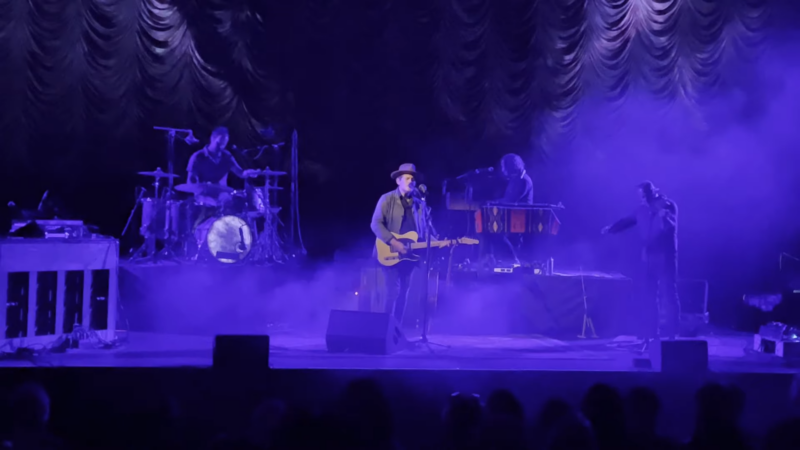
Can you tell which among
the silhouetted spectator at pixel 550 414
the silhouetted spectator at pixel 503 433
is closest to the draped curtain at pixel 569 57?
the silhouetted spectator at pixel 550 414

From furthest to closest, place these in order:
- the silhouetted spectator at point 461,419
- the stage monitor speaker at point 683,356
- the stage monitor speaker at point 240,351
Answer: the stage monitor speaker at point 683,356 < the stage monitor speaker at point 240,351 < the silhouetted spectator at point 461,419

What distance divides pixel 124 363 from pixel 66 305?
2.36 meters

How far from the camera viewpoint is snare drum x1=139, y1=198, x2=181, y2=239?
1089 cm

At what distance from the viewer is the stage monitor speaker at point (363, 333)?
7449 millimetres

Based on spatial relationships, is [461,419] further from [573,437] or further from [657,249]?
[657,249]

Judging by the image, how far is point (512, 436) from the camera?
3.54 meters

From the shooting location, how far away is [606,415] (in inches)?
171

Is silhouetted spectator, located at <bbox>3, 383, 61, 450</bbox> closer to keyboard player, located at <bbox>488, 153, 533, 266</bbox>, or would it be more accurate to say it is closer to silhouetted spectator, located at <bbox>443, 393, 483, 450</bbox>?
silhouetted spectator, located at <bbox>443, 393, 483, 450</bbox>

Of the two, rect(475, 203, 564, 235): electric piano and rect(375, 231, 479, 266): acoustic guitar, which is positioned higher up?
rect(475, 203, 564, 235): electric piano

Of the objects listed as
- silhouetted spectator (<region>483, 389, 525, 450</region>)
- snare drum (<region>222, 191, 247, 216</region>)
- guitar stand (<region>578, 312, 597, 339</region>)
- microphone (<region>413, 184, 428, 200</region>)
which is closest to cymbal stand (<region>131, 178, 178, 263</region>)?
snare drum (<region>222, 191, 247, 216</region>)

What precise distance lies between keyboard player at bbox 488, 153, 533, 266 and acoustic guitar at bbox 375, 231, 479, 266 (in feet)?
7.60

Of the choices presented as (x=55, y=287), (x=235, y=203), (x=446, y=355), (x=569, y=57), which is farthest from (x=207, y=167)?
(x=569, y=57)

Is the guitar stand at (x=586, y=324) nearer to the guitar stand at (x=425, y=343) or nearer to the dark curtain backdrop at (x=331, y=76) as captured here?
the guitar stand at (x=425, y=343)

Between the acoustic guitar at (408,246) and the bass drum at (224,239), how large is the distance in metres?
2.87
